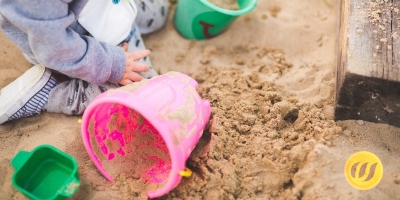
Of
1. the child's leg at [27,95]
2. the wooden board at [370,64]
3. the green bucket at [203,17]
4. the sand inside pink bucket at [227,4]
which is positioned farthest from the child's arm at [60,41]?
the wooden board at [370,64]

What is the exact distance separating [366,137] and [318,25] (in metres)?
0.69

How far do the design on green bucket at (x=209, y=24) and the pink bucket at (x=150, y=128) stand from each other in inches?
18.1

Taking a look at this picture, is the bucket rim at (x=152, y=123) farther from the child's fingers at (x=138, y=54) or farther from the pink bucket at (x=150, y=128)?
the child's fingers at (x=138, y=54)

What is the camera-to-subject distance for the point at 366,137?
139 cm

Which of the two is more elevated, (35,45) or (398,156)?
(35,45)

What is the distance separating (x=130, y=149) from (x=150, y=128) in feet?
0.33

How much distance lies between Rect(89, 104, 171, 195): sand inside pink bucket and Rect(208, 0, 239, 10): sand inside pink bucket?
0.70m

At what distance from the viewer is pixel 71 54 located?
1331mm

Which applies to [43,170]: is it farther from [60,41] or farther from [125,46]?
[125,46]

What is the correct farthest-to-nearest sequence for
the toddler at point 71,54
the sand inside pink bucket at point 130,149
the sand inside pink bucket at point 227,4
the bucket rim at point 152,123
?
the sand inside pink bucket at point 227,4, the sand inside pink bucket at point 130,149, the toddler at point 71,54, the bucket rim at point 152,123

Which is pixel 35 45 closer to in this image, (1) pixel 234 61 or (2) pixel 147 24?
(2) pixel 147 24

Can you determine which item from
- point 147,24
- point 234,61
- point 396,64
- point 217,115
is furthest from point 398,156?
point 147,24

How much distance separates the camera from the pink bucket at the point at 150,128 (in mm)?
1172

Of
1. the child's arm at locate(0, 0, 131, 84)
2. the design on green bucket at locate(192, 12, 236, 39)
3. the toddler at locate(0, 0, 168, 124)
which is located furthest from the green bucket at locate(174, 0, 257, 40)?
the child's arm at locate(0, 0, 131, 84)
